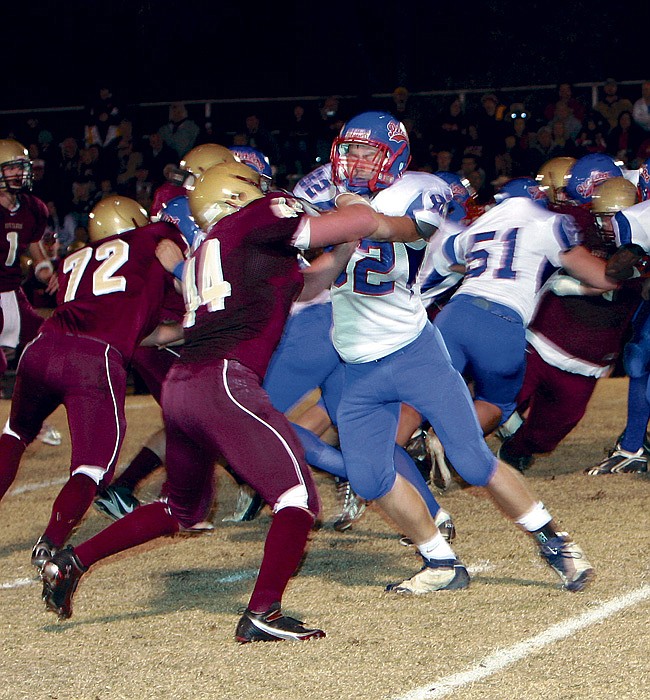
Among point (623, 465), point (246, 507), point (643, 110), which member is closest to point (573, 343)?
point (623, 465)

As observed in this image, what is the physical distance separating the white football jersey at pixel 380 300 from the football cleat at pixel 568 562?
3.00ft

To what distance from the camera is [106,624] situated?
3.92m

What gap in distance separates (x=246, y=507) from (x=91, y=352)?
1.36m

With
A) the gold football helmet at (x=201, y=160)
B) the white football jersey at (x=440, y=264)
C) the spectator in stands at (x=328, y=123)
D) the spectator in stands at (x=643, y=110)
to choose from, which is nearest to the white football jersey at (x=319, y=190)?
the gold football helmet at (x=201, y=160)

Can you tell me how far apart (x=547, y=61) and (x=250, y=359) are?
13816 mm

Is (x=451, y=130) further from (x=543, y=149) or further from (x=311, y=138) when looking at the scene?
(x=311, y=138)

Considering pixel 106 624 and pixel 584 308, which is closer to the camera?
pixel 106 624

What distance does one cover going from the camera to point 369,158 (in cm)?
415

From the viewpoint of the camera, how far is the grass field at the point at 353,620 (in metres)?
3.24

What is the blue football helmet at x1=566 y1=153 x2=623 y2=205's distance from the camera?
6.37m

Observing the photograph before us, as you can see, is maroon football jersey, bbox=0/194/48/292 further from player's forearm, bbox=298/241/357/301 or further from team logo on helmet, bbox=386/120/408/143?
player's forearm, bbox=298/241/357/301

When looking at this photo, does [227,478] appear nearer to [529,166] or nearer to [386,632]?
[386,632]

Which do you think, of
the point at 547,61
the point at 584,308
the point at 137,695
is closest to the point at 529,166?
the point at 547,61

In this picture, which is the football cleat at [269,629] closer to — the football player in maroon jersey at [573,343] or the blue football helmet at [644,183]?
the football player in maroon jersey at [573,343]
